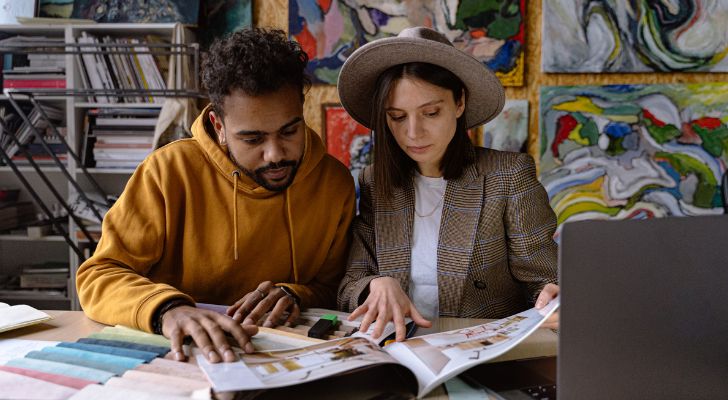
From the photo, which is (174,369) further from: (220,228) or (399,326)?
(220,228)

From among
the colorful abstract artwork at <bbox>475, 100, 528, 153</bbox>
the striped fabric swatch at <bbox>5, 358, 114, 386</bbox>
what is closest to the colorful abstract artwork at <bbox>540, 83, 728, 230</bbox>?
the colorful abstract artwork at <bbox>475, 100, 528, 153</bbox>

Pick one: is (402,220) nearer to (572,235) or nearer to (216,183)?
(216,183)

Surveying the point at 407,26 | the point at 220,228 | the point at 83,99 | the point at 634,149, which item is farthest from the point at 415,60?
the point at 83,99

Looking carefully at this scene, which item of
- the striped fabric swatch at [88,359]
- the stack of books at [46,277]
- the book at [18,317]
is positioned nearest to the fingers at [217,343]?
the striped fabric swatch at [88,359]

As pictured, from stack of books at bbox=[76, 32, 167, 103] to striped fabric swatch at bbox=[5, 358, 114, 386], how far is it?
210 cm

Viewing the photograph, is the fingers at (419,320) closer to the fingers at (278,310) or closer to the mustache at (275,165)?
the fingers at (278,310)

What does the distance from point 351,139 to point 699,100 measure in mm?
1596

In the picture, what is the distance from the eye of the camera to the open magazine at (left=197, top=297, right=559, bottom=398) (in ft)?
2.35

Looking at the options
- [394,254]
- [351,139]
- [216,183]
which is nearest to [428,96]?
[394,254]

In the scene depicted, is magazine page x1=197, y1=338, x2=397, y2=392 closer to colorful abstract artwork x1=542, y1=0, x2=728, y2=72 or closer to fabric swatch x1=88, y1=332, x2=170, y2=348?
fabric swatch x1=88, y1=332, x2=170, y2=348

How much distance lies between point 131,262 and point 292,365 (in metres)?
0.59

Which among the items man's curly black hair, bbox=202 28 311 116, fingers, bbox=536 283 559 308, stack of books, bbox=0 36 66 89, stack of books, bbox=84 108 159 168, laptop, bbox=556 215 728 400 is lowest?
fingers, bbox=536 283 559 308

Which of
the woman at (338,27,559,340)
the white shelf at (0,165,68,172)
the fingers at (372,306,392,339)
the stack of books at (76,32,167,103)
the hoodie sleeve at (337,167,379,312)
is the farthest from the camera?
the white shelf at (0,165,68,172)

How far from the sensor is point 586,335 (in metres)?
0.62
